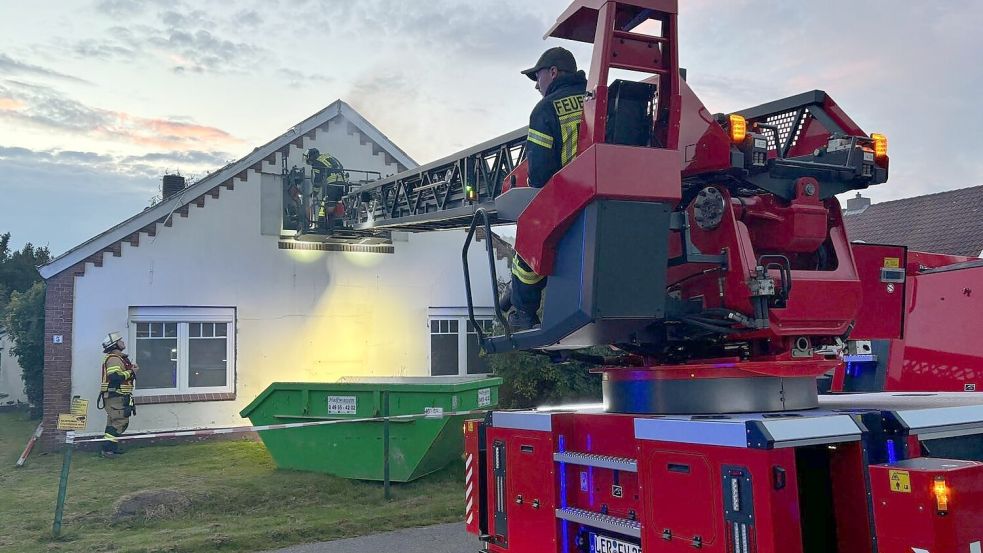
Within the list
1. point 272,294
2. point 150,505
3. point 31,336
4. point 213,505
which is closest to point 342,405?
point 213,505

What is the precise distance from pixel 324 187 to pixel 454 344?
4086 millimetres

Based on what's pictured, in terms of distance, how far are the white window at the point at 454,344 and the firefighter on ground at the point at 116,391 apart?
18.2 feet

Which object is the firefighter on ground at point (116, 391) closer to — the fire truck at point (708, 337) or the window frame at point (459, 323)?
the window frame at point (459, 323)

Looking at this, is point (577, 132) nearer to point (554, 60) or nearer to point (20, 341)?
point (554, 60)

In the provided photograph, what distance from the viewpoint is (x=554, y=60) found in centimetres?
433

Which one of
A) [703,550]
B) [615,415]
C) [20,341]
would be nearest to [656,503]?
[703,550]

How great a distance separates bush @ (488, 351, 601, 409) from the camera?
14.0 metres

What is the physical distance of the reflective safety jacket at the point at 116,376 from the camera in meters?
12.4

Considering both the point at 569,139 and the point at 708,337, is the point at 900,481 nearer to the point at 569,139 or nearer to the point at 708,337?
the point at 708,337

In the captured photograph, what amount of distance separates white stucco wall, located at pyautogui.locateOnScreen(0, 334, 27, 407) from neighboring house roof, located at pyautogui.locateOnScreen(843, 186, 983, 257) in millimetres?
27349

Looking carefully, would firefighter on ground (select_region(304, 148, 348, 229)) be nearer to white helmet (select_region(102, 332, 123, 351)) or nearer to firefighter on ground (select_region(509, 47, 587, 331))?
white helmet (select_region(102, 332, 123, 351))

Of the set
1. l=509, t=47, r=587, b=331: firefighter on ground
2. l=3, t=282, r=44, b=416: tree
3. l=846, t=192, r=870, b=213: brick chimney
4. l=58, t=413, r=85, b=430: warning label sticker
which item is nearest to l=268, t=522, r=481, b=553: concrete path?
l=58, t=413, r=85, b=430: warning label sticker

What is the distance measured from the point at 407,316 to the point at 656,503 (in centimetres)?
1239

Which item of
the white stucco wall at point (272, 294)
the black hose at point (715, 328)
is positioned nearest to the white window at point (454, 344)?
the white stucco wall at point (272, 294)
